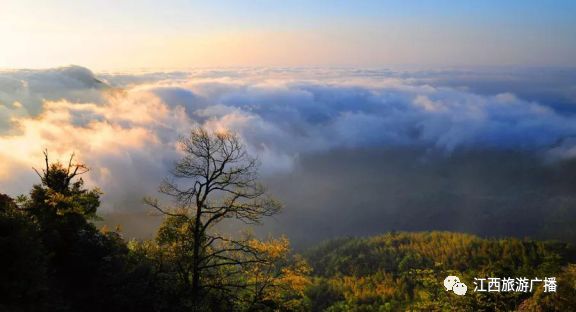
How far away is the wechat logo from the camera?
31.5m

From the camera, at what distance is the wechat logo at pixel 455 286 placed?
31531 mm

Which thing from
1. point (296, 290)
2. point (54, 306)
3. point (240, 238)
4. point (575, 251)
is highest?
point (575, 251)

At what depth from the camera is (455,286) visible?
3203cm

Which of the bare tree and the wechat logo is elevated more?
the bare tree

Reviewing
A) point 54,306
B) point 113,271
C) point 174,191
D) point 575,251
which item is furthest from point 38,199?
point 575,251

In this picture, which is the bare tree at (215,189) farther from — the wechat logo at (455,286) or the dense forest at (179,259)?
the wechat logo at (455,286)

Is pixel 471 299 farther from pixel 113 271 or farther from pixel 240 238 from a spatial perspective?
pixel 113 271

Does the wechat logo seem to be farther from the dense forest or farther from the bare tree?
the bare tree

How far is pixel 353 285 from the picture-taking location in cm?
19412

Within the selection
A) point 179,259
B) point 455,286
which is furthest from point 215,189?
point 455,286

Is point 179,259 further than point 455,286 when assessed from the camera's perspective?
No

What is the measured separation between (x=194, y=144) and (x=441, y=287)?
22.3 m

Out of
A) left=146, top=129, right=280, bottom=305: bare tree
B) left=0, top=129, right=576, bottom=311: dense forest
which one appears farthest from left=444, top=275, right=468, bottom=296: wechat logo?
left=146, top=129, right=280, bottom=305: bare tree

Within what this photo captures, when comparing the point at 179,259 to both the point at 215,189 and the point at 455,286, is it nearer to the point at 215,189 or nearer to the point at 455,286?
the point at 215,189
